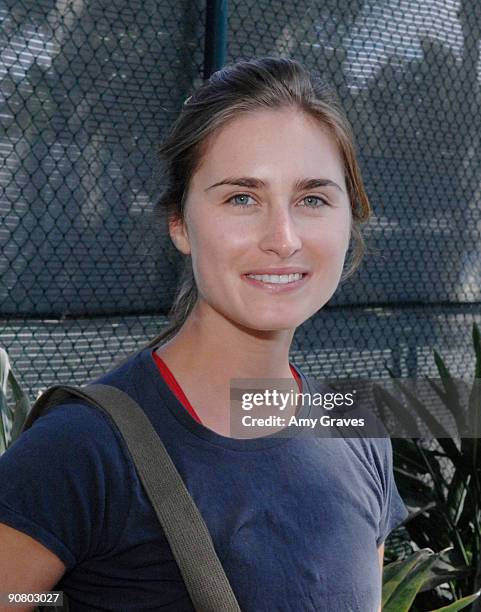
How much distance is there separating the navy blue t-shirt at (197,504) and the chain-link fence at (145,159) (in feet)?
5.99

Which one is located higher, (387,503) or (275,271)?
(275,271)

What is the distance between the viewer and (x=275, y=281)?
4.20ft

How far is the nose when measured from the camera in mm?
1250

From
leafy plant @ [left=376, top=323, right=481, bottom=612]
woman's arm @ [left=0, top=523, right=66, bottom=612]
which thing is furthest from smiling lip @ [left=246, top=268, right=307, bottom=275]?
leafy plant @ [left=376, top=323, right=481, bottom=612]

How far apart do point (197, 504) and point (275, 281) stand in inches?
12.4

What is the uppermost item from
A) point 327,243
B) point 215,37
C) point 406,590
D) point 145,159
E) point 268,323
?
point 215,37

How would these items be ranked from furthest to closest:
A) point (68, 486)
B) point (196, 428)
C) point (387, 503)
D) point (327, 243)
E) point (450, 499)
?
point (450, 499) → point (387, 503) → point (327, 243) → point (196, 428) → point (68, 486)

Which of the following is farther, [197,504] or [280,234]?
[280,234]

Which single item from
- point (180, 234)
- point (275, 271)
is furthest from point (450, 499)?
point (275, 271)

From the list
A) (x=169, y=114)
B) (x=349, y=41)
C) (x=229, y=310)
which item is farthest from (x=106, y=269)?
(x=229, y=310)

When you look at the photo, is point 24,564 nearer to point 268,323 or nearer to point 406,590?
point 268,323

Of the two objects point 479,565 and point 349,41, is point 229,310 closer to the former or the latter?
point 479,565

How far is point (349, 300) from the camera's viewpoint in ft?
14.4

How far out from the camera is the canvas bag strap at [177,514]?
3.57 ft
